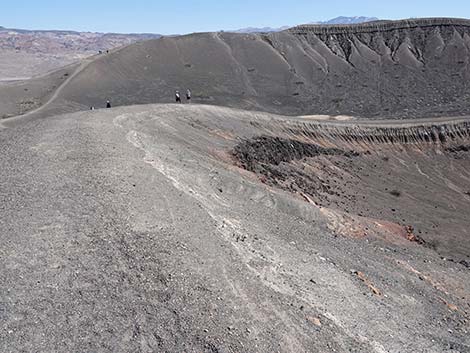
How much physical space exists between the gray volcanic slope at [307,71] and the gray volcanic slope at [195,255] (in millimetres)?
30035

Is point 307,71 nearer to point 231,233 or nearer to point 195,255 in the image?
point 231,233

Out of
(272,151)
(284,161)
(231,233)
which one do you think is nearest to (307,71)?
(272,151)

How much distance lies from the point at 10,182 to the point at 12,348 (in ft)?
25.4

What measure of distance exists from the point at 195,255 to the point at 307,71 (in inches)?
2378

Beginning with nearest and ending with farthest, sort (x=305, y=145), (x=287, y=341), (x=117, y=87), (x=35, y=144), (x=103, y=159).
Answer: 1. (x=287, y=341)
2. (x=103, y=159)
3. (x=35, y=144)
4. (x=305, y=145)
5. (x=117, y=87)

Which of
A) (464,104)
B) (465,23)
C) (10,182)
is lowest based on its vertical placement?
(464,104)

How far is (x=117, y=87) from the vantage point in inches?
2367

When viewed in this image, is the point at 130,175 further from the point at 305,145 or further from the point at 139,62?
the point at 139,62

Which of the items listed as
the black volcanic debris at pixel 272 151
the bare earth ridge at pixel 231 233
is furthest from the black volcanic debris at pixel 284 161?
the bare earth ridge at pixel 231 233

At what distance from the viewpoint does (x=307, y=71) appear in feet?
224

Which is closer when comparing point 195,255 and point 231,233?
point 195,255


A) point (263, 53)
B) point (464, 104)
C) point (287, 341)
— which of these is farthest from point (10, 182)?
point (263, 53)

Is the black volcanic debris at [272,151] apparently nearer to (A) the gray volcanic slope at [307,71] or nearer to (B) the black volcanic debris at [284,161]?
(B) the black volcanic debris at [284,161]

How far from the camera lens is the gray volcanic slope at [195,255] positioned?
8.34m
